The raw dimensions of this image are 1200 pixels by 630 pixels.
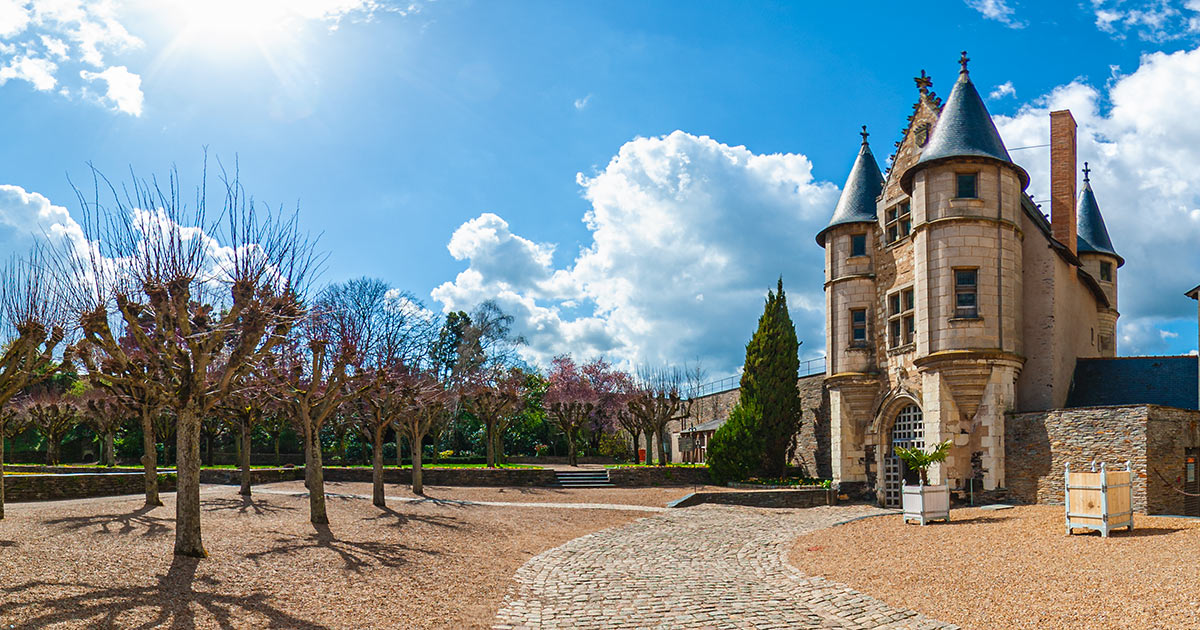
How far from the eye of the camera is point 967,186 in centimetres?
2230

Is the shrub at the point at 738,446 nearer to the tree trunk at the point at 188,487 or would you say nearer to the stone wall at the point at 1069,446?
the stone wall at the point at 1069,446

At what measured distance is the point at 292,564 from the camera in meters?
11.0

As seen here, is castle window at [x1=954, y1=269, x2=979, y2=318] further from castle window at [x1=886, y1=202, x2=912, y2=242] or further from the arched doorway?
the arched doorway

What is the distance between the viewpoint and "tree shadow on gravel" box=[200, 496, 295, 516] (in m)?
17.6

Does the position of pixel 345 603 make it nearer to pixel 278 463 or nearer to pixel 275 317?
pixel 275 317

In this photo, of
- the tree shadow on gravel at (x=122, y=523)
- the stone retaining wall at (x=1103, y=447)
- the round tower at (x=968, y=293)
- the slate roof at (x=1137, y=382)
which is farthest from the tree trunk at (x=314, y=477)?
the slate roof at (x=1137, y=382)

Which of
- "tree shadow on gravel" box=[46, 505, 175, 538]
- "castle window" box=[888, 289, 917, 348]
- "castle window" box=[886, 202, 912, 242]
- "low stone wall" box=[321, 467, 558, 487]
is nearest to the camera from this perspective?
"tree shadow on gravel" box=[46, 505, 175, 538]

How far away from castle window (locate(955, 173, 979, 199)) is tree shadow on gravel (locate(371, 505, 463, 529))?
16.2 meters

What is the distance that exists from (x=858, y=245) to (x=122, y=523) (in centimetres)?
2255

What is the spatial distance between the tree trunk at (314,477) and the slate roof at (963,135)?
17.7m

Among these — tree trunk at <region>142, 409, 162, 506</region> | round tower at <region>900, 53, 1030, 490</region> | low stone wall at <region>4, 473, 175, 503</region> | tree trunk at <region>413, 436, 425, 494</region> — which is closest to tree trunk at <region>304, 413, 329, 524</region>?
tree trunk at <region>142, 409, 162, 506</region>

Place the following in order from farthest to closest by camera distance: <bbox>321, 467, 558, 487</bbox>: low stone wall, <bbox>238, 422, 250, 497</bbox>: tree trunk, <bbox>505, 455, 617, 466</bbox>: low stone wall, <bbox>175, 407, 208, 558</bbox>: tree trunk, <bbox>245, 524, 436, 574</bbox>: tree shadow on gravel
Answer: <bbox>505, 455, 617, 466</bbox>: low stone wall
<bbox>321, 467, 558, 487</bbox>: low stone wall
<bbox>238, 422, 250, 497</bbox>: tree trunk
<bbox>245, 524, 436, 574</bbox>: tree shadow on gravel
<bbox>175, 407, 208, 558</bbox>: tree trunk

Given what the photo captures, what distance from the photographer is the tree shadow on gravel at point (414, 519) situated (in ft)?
56.2

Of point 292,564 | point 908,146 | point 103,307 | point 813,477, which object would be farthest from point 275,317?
point 813,477
